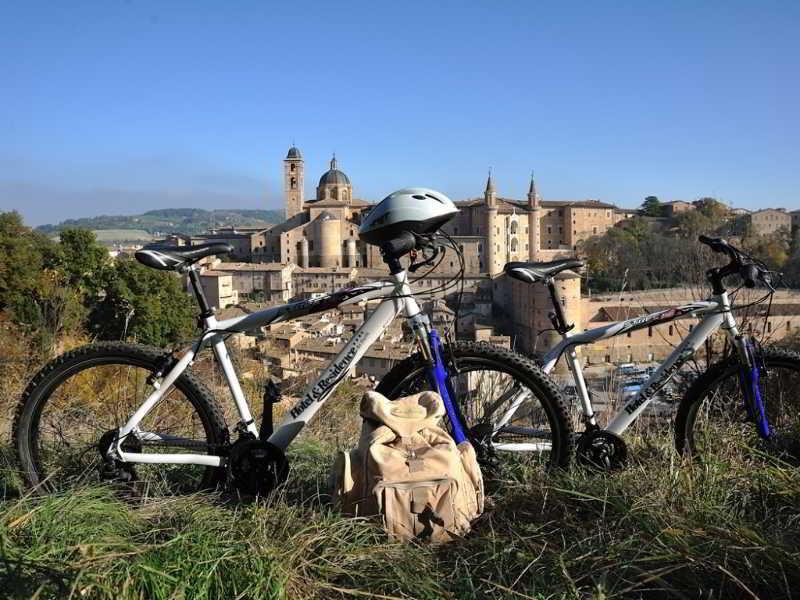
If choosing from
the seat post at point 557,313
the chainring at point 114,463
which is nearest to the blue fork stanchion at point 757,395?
the seat post at point 557,313

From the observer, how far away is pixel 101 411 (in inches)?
106

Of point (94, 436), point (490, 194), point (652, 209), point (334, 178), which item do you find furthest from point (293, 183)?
point (94, 436)

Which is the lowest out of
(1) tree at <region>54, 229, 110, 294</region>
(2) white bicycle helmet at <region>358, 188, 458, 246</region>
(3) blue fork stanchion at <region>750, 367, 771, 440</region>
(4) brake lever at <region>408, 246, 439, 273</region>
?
(3) blue fork stanchion at <region>750, 367, 771, 440</region>

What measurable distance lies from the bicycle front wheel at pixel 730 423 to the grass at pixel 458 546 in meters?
0.22

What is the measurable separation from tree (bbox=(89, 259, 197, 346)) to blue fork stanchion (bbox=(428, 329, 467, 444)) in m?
15.1

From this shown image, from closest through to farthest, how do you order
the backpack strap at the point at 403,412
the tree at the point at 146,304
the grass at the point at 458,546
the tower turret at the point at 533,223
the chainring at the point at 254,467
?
the grass at the point at 458,546
the backpack strap at the point at 403,412
the chainring at the point at 254,467
the tree at the point at 146,304
the tower turret at the point at 533,223

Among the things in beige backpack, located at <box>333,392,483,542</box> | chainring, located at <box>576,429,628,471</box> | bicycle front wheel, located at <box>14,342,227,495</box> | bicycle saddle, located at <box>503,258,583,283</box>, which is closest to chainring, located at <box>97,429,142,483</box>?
bicycle front wheel, located at <box>14,342,227,495</box>

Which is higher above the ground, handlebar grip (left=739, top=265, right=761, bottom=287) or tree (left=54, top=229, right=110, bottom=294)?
tree (left=54, top=229, right=110, bottom=294)

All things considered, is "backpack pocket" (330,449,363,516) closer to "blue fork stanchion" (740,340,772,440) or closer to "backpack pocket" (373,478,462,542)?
"backpack pocket" (373,478,462,542)

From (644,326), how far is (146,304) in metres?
16.7

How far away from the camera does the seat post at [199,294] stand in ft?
6.79

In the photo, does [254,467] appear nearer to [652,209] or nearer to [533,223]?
[533,223]

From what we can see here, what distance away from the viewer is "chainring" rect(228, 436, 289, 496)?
201 centimetres

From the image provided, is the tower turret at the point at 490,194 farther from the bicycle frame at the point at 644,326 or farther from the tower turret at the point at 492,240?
the bicycle frame at the point at 644,326
